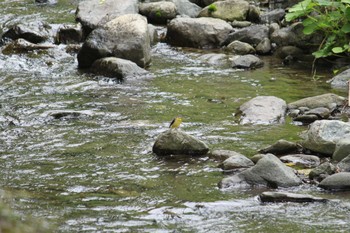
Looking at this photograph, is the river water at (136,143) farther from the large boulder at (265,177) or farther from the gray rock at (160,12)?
the gray rock at (160,12)

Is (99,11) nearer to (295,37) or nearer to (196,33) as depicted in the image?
(196,33)

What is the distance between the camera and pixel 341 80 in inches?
353

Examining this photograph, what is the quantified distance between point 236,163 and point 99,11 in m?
7.24

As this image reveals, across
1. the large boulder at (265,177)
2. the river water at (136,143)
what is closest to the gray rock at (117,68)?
the river water at (136,143)

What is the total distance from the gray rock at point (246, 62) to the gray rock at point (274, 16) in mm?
2292

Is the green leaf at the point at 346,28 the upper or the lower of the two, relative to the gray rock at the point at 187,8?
upper

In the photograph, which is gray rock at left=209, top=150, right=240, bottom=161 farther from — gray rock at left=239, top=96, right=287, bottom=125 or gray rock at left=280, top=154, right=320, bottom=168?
gray rock at left=239, top=96, right=287, bottom=125

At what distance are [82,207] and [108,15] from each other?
7569 millimetres

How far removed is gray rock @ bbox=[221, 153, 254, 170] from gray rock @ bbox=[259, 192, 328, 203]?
789mm

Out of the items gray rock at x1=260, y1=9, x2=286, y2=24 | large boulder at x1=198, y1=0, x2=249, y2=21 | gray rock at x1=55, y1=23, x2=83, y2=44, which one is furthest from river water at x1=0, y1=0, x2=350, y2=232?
gray rock at x1=260, y1=9, x2=286, y2=24

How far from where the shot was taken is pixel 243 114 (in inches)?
283

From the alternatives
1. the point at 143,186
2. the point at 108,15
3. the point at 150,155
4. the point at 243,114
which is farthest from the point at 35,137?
the point at 108,15

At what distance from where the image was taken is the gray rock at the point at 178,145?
576 centimetres

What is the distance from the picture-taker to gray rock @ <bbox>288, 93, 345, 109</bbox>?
24.7ft
